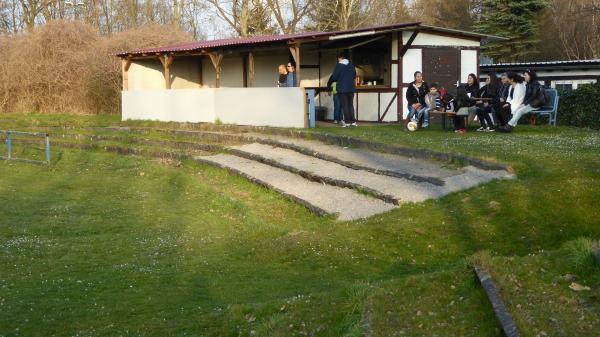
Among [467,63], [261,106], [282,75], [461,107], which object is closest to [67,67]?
[261,106]

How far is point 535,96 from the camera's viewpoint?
15.6 metres

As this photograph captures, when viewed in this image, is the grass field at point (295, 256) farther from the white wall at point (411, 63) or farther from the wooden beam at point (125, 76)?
the wooden beam at point (125, 76)

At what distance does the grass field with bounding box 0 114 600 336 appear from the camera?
538cm

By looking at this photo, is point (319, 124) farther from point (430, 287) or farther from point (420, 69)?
point (430, 287)

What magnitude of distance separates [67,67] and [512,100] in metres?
23.1

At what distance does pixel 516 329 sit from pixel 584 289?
2.90 ft

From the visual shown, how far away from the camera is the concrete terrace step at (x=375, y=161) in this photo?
38.8ft

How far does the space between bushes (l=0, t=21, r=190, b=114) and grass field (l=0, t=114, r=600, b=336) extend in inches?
676

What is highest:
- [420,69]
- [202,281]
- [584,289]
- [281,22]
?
[281,22]

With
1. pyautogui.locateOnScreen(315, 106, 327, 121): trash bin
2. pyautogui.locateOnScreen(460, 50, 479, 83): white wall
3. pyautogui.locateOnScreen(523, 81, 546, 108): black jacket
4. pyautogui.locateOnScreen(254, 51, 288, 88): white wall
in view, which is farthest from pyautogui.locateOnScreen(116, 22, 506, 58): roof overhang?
pyautogui.locateOnScreen(523, 81, 546, 108): black jacket

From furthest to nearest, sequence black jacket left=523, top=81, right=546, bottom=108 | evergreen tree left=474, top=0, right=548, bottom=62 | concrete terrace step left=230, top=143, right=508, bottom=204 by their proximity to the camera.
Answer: evergreen tree left=474, top=0, right=548, bottom=62, black jacket left=523, top=81, right=546, bottom=108, concrete terrace step left=230, top=143, right=508, bottom=204

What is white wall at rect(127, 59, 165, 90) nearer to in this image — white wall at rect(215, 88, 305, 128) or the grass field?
white wall at rect(215, 88, 305, 128)

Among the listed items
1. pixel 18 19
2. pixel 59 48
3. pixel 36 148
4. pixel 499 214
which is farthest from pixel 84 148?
pixel 18 19

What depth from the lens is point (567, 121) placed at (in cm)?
2095
